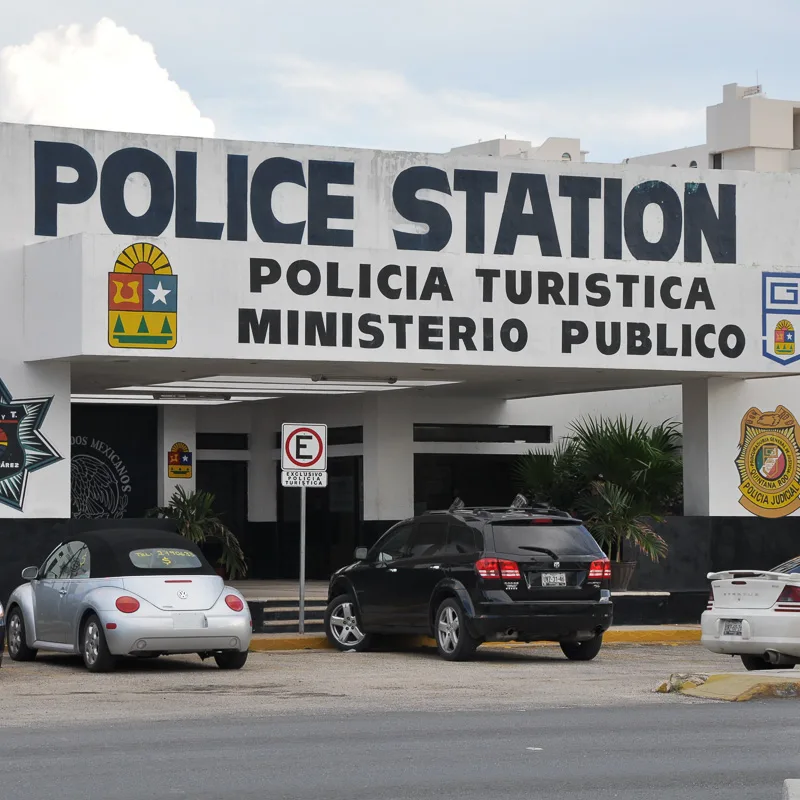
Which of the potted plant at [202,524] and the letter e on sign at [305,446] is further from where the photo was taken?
the potted plant at [202,524]

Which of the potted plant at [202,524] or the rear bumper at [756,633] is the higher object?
the potted plant at [202,524]

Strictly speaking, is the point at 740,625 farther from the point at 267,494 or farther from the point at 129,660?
the point at 267,494

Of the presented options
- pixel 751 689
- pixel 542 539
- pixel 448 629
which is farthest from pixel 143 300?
pixel 751 689

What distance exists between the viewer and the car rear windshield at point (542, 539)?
17609 mm

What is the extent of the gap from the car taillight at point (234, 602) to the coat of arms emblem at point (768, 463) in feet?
31.0

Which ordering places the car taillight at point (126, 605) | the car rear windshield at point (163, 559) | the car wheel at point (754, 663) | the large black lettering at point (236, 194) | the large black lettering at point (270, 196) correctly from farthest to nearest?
1. the large black lettering at point (270, 196)
2. the large black lettering at point (236, 194)
3. the car rear windshield at point (163, 559)
4. the car wheel at point (754, 663)
5. the car taillight at point (126, 605)

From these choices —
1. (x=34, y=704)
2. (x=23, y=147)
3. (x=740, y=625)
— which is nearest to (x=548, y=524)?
(x=740, y=625)

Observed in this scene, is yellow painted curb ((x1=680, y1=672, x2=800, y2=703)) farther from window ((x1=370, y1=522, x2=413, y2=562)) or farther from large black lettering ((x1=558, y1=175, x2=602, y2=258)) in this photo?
large black lettering ((x1=558, y1=175, x2=602, y2=258))

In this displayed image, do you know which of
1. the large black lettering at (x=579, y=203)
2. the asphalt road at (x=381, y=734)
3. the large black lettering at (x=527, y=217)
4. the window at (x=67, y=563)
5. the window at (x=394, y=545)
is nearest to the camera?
the asphalt road at (x=381, y=734)

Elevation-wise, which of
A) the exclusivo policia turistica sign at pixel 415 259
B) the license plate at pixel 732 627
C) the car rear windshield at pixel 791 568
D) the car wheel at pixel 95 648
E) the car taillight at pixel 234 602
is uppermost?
the exclusivo policia turistica sign at pixel 415 259

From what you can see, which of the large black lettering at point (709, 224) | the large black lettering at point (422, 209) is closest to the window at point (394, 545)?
the large black lettering at point (422, 209)

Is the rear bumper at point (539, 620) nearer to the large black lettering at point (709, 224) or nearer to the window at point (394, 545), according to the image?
the window at point (394, 545)

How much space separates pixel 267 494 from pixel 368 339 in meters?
10.1

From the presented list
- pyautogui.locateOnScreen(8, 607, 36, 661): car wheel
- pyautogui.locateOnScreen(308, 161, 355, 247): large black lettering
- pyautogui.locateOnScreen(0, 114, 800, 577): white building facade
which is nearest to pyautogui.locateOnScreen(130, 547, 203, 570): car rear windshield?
pyautogui.locateOnScreen(8, 607, 36, 661): car wheel
